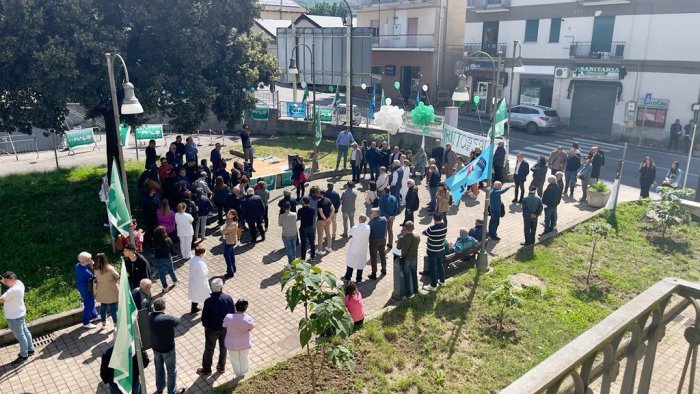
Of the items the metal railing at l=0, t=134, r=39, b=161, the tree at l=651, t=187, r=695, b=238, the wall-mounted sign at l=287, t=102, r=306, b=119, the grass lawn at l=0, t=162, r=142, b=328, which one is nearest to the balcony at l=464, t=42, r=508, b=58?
the wall-mounted sign at l=287, t=102, r=306, b=119

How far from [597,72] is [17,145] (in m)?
32.3

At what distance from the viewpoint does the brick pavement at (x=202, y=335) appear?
8672mm

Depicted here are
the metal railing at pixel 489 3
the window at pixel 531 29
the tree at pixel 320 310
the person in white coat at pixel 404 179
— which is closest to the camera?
the tree at pixel 320 310

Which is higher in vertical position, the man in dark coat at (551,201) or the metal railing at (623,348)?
the metal railing at (623,348)

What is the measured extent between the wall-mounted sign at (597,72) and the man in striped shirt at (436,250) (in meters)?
26.2

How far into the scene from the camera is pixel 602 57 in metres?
32.8

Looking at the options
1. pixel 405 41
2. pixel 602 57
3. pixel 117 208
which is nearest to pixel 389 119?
pixel 117 208

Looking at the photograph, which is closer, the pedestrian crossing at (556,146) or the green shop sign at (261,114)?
the pedestrian crossing at (556,146)

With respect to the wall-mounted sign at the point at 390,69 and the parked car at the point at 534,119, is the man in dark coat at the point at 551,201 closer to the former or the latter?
the parked car at the point at 534,119

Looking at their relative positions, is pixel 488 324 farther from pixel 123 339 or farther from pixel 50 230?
pixel 50 230

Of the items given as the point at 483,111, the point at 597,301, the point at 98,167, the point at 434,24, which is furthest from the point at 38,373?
the point at 434,24

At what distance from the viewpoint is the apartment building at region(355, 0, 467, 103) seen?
141ft

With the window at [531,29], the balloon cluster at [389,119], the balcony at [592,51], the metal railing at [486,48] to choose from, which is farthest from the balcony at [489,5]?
the balloon cluster at [389,119]

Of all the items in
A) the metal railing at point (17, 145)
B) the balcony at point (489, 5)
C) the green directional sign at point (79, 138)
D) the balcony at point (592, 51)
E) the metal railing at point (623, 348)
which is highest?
the balcony at point (489, 5)
